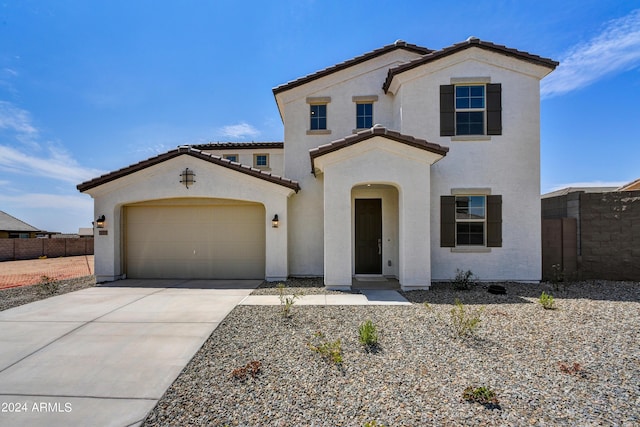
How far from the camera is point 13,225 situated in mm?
30938

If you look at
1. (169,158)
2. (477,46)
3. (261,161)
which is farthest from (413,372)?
(261,161)

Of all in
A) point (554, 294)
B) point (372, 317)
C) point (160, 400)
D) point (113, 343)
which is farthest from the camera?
point (554, 294)

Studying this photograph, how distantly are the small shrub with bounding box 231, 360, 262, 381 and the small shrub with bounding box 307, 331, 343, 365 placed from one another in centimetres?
89

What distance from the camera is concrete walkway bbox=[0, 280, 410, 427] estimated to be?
3.43 metres

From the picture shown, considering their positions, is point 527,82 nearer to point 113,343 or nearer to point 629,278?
point 629,278

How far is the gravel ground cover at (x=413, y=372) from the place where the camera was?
3213mm

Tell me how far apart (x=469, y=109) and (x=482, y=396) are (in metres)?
9.11

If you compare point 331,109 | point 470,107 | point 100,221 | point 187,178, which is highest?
point 331,109

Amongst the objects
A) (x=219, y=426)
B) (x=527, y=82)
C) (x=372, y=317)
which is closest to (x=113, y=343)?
(x=219, y=426)

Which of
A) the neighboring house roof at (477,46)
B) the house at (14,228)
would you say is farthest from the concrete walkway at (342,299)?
the house at (14,228)

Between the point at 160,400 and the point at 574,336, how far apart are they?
6.68 metres

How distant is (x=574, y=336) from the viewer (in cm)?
518

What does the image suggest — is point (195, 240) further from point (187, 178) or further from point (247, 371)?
point (247, 371)

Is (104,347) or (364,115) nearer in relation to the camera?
(104,347)
